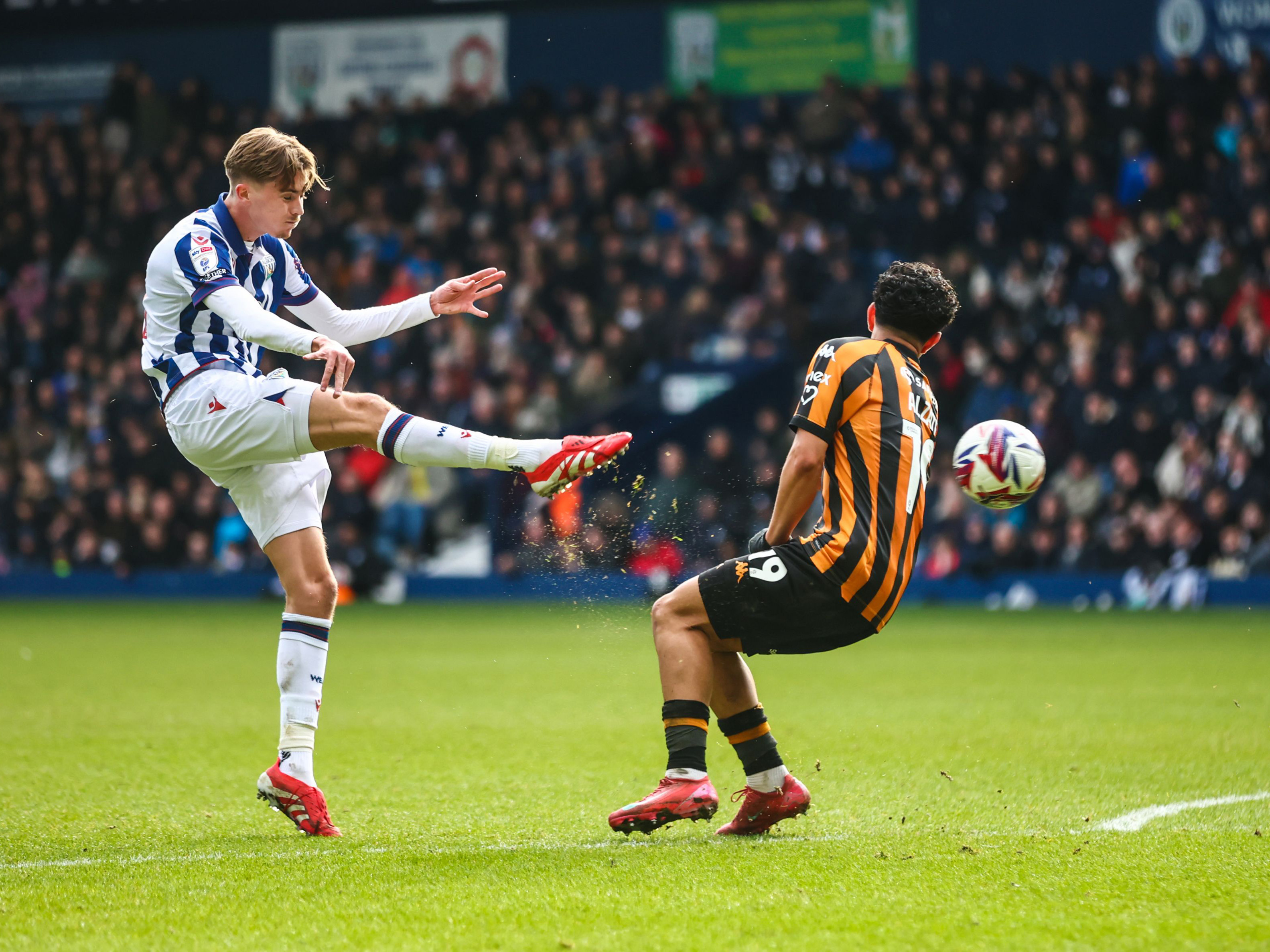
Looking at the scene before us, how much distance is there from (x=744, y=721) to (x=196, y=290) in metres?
2.42

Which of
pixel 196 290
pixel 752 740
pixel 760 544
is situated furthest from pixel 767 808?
pixel 196 290

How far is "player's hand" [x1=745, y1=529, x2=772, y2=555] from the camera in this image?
15.9 feet

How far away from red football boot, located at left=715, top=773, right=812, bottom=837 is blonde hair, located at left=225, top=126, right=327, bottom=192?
269 cm

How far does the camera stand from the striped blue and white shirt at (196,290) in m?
5.13

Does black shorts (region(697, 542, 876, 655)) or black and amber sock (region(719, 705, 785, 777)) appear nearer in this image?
black shorts (region(697, 542, 876, 655))

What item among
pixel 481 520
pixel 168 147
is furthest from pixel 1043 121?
pixel 168 147

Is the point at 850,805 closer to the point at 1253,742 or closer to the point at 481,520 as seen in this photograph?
the point at 1253,742

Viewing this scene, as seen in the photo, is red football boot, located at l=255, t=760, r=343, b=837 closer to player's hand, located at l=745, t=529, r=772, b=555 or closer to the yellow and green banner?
player's hand, located at l=745, t=529, r=772, b=555

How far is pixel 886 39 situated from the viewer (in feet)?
68.3

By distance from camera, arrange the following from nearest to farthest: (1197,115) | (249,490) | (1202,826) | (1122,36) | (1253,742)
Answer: (1202,826)
(249,490)
(1253,742)
(1197,115)
(1122,36)

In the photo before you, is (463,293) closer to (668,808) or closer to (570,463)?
(570,463)

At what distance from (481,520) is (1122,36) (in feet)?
36.0

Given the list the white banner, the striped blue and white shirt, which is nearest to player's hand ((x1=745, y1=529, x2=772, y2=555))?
the striped blue and white shirt

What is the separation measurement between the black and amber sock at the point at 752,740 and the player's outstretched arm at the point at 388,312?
6.03 feet
